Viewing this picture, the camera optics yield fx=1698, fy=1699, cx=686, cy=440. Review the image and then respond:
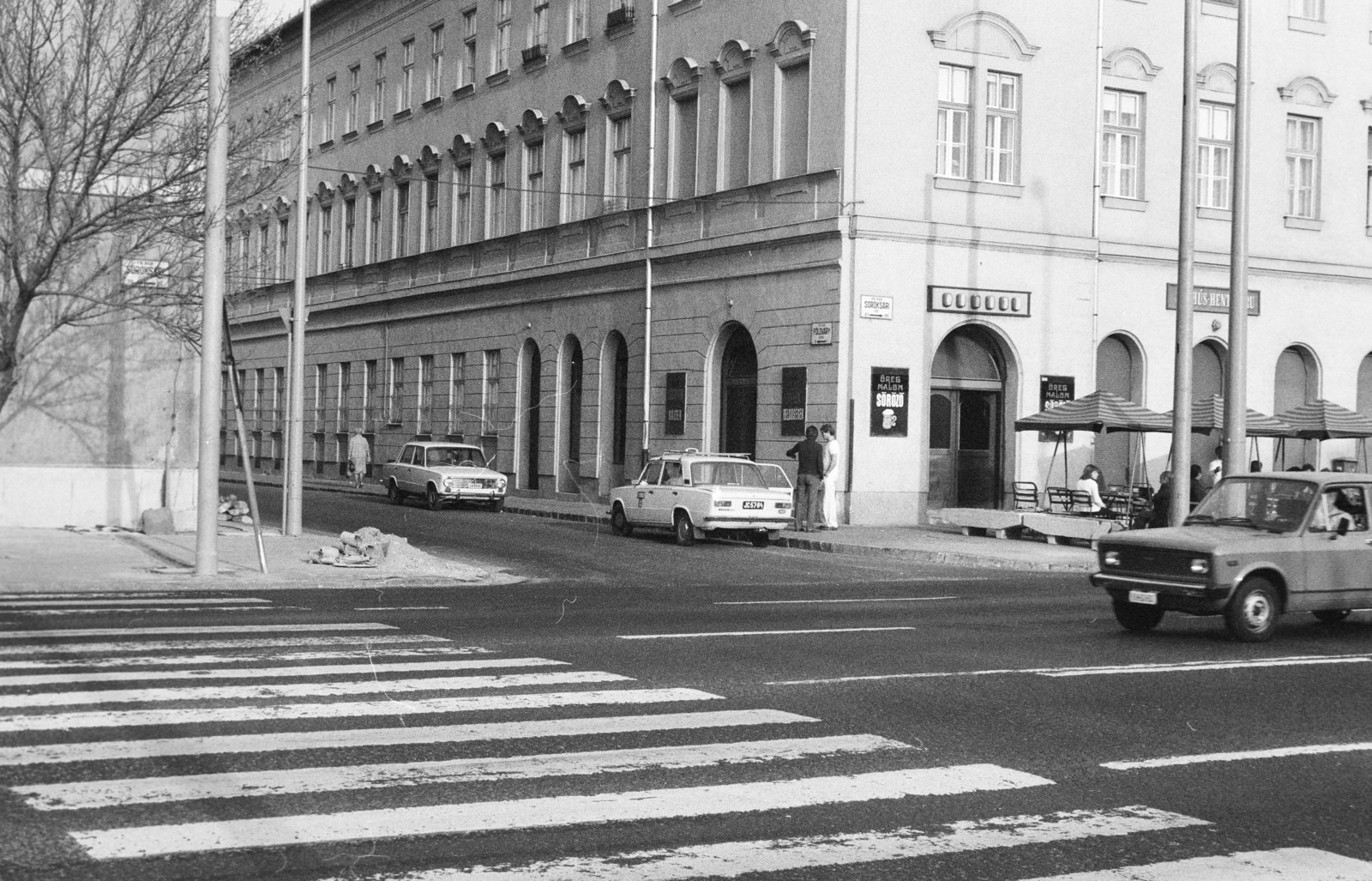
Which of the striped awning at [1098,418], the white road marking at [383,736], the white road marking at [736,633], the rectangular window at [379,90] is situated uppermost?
the rectangular window at [379,90]

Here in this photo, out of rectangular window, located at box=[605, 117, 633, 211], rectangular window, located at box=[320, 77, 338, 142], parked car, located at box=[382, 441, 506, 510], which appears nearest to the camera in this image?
parked car, located at box=[382, 441, 506, 510]

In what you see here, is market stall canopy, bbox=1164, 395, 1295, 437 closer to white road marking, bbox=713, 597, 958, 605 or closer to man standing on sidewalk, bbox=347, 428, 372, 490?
white road marking, bbox=713, 597, 958, 605

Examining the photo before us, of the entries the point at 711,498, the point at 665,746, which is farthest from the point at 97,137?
the point at 665,746

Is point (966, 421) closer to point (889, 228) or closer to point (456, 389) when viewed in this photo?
point (889, 228)

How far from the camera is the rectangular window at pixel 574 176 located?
41344 millimetres

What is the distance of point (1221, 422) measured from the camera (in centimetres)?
3120

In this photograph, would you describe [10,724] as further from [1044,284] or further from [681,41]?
[681,41]

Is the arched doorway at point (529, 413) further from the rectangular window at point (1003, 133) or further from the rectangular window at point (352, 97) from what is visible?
the rectangular window at point (352, 97)

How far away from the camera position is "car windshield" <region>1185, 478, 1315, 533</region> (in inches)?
599

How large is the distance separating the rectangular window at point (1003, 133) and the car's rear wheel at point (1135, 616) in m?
19.0

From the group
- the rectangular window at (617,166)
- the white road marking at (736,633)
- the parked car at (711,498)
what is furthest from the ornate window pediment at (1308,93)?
the white road marking at (736,633)

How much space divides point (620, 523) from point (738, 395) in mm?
5244

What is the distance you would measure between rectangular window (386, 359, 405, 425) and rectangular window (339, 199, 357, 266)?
5.32 metres

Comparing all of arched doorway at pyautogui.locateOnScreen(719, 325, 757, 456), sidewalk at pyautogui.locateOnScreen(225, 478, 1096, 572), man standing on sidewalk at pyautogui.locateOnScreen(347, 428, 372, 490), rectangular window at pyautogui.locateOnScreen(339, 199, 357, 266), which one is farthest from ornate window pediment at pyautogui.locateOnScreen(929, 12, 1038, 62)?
rectangular window at pyautogui.locateOnScreen(339, 199, 357, 266)
